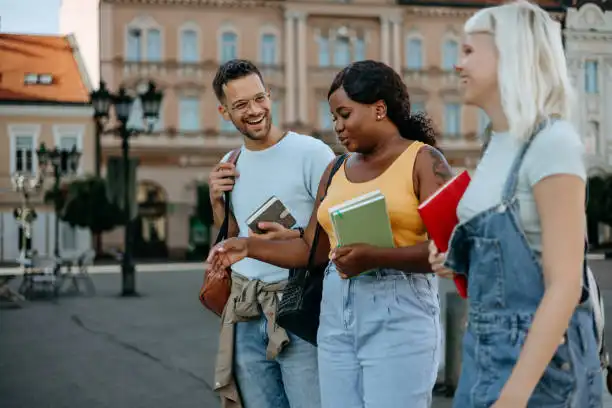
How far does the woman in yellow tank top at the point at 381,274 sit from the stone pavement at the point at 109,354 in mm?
4277

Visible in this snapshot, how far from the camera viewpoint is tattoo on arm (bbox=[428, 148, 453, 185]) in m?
2.98

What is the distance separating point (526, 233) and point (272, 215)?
160cm

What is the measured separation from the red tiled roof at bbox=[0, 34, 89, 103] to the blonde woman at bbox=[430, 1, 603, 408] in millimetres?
43856

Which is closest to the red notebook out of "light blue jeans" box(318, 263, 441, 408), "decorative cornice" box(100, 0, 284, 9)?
"light blue jeans" box(318, 263, 441, 408)

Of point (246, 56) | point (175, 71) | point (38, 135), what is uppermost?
point (246, 56)

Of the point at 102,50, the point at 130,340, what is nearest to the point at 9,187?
the point at 102,50

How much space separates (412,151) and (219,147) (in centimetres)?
4084

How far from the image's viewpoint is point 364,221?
298 centimetres

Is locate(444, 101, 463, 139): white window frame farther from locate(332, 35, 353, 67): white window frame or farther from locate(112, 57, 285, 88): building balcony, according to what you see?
locate(112, 57, 285, 88): building balcony

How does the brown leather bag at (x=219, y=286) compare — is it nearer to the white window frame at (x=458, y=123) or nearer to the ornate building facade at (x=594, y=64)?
the ornate building facade at (x=594, y=64)

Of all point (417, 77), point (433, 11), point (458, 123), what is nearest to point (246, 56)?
point (417, 77)

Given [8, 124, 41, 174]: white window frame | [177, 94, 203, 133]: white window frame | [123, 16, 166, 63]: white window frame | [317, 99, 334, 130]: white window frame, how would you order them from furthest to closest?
[317, 99, 334, 130]: white window frame
[8, 124, 41, 174]: white window frame
[177, 94, 203, 133]: white window frame
[123, 16, 166, 63]: white window frame

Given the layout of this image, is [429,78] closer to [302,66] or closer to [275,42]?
[302,66]

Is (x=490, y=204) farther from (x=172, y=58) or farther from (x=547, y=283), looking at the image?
(x=172, y=58)
